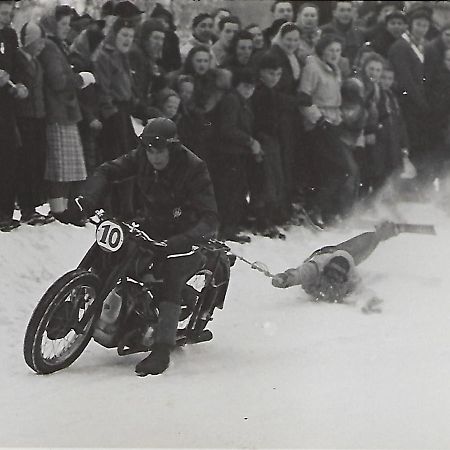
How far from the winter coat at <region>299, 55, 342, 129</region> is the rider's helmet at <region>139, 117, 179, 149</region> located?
2.01ft

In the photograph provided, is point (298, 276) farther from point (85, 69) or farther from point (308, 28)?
point (85, 69)

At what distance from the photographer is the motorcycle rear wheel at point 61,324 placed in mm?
2852

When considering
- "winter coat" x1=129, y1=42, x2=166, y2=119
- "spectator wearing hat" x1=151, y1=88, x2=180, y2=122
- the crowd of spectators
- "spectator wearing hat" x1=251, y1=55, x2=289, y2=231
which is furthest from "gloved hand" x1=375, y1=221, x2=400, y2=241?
"winter coat" x1=129, y1=42, x2=166, y2=119

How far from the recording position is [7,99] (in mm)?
3207

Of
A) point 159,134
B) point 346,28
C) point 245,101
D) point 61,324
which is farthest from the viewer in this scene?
point 245,101

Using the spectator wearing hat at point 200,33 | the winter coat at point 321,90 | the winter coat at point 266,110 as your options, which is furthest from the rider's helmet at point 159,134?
the winter coat at point 321,90

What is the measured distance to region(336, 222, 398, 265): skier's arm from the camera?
10.9 ft

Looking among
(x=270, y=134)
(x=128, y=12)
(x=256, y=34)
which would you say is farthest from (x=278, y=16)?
(x=128, y=12)

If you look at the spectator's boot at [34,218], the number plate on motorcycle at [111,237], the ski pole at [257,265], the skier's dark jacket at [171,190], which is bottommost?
the ski pole at [257,265]

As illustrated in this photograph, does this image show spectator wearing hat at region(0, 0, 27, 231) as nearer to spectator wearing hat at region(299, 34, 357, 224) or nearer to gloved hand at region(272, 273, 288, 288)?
gloved hand at region(272, 273, 288, 288)

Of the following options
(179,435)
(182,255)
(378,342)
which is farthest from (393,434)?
(182,255)

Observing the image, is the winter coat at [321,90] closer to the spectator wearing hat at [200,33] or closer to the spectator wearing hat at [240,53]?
A: the spectator wearing hat at [240,53]

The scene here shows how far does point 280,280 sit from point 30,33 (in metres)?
1.25

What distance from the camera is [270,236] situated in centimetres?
332
